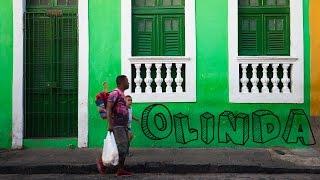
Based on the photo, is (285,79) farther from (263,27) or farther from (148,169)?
(148,169)

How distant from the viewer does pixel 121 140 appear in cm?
816

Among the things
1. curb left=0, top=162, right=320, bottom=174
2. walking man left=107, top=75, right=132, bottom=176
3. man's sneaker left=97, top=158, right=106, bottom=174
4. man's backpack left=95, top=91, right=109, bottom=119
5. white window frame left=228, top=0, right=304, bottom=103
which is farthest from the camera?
white window frame left=228, top=0, right=304, bottom=103

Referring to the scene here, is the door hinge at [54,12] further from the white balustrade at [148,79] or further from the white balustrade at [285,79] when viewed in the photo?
the white balustrade at [285,79]

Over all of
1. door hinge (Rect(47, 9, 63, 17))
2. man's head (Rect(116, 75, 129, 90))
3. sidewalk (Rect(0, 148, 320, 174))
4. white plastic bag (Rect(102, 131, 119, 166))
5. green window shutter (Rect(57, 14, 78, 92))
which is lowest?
sidewalk (Rect(0, 148, 320, 174))

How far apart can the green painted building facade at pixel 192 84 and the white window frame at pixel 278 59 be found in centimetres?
2

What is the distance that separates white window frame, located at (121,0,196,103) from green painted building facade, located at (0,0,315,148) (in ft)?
0.06

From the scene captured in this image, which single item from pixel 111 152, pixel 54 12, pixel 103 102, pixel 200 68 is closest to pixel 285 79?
pixel 200 68

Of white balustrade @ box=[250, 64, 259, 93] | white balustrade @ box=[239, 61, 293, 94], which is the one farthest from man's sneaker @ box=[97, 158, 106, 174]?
white balustrade @ box=[250, 64, 259, 93]

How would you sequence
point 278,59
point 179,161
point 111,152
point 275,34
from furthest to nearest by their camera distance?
point 275,34, point 278,59, point 179,161, point 111,152

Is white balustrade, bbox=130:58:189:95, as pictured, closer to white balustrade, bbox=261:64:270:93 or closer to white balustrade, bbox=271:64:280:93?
white balustrade, bbox=261:64:270:93

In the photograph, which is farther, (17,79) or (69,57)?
(69,57)

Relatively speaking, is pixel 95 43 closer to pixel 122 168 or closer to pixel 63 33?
pixel 63 33

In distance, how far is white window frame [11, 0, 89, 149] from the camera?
1034 cm

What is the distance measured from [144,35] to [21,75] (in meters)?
2.56
